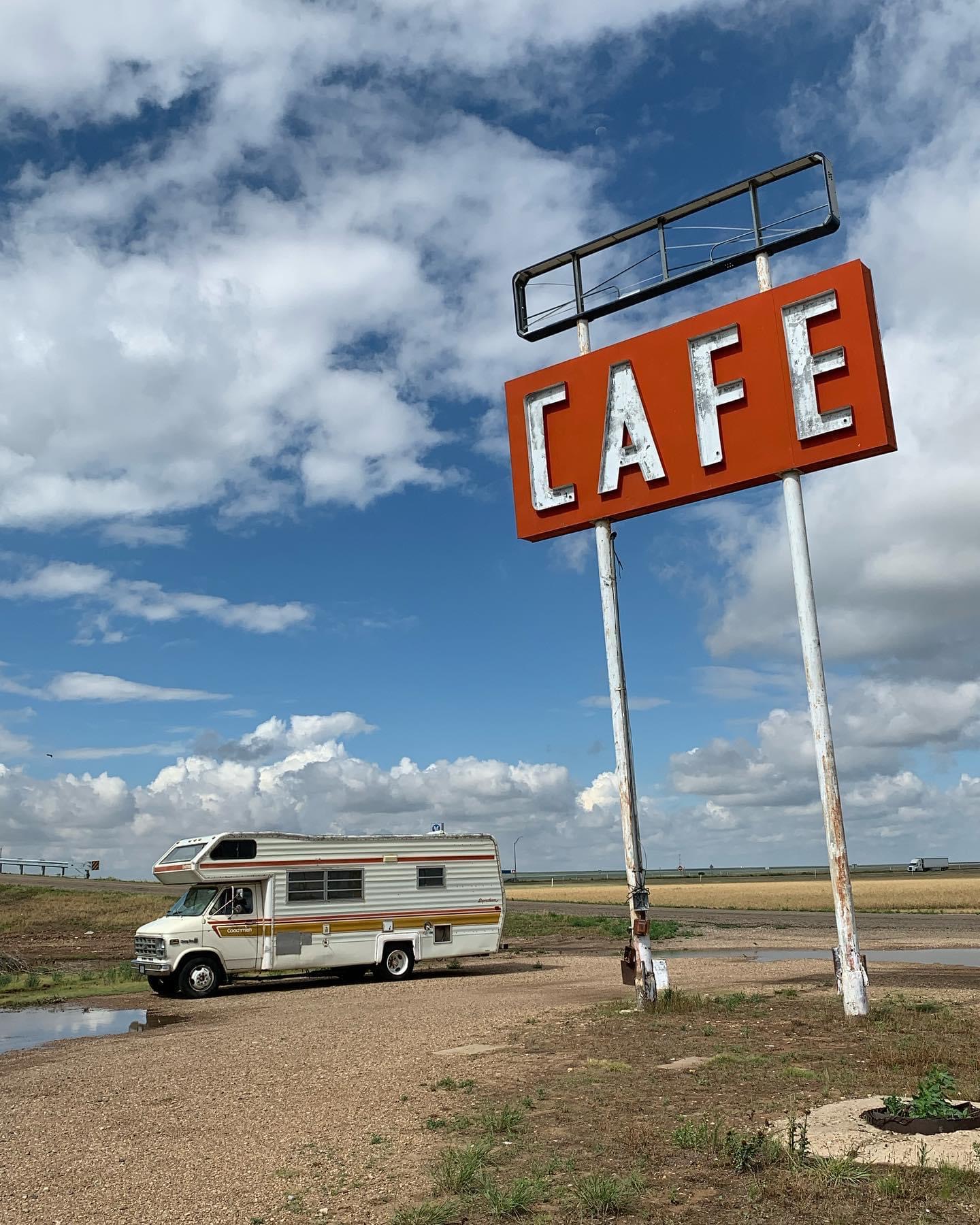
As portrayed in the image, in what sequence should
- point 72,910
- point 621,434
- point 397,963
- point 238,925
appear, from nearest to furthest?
1. point 621,434
2. point 238,925
3. point 397,963
4. point 72,910

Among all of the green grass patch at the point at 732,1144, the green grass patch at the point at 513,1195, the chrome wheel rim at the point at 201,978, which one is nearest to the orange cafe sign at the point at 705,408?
the green grass patch at the point at 732,1144

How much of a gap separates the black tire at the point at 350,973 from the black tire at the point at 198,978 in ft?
9.39

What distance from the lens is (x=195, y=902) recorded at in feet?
73.2

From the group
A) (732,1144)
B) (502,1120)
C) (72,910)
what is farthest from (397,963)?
(72,910)

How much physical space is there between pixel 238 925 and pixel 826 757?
1352cm

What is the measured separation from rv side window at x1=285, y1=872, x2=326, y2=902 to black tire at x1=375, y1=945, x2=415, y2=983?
2259 millimetres

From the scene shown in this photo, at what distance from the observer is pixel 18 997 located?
22422 millimetres

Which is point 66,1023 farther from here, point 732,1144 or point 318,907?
point 732,1144

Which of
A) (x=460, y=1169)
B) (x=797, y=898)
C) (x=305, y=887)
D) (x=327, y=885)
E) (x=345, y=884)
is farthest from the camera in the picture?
(x=797, y=898)

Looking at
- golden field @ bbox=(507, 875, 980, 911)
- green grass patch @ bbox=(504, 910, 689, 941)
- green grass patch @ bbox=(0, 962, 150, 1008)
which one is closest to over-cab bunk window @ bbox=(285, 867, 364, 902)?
green grass patch @ bbox=(0, 962, 150, 1008)

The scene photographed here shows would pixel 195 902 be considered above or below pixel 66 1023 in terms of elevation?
above

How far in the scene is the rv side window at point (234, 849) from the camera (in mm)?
21969

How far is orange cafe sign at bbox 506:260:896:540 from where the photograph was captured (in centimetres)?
1462

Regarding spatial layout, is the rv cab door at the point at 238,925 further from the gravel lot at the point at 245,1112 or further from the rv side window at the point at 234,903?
the gravel lot at the point at 245,1112
